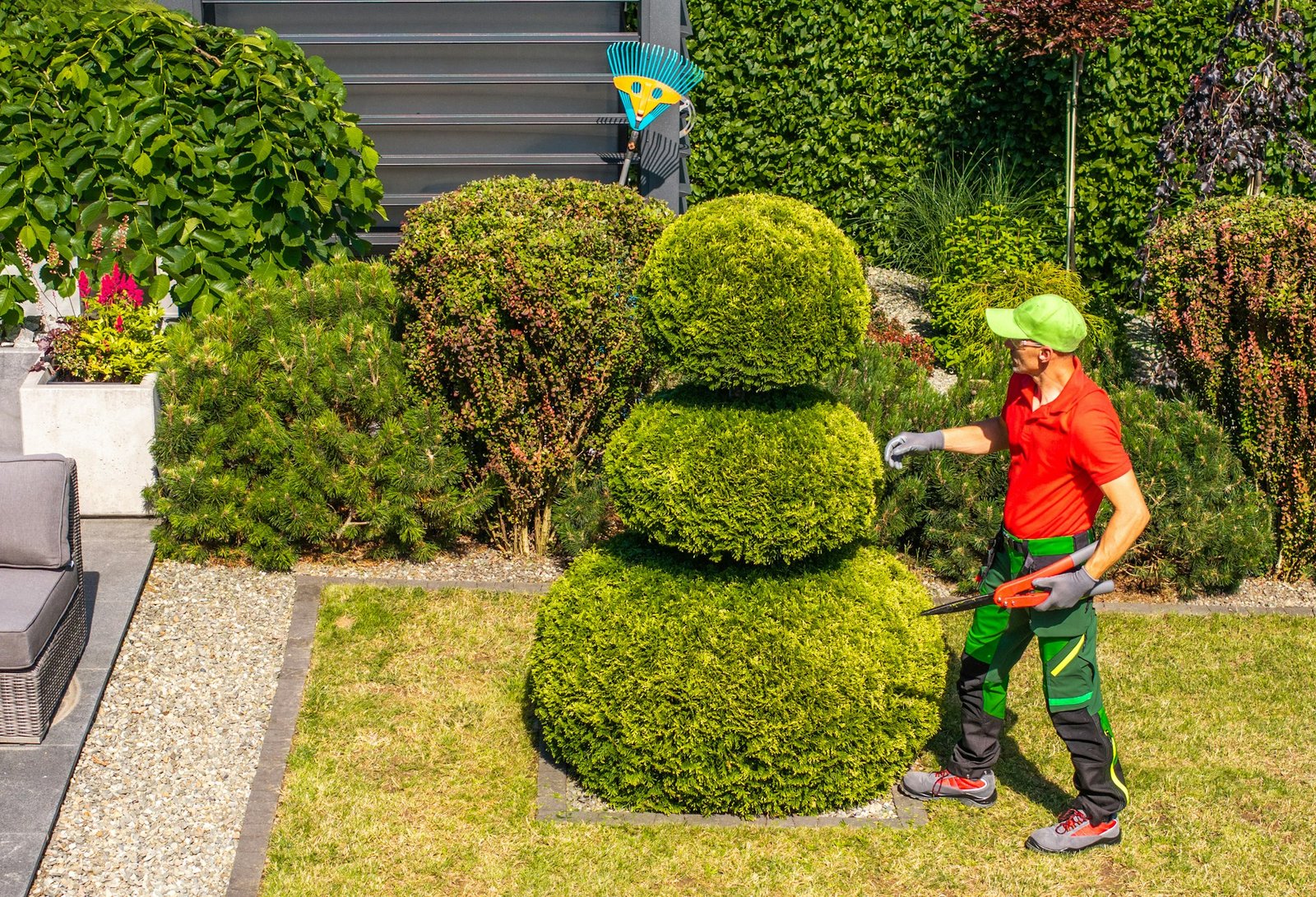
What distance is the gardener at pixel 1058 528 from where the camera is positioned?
4.20 metres

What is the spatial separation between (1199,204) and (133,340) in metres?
6.04

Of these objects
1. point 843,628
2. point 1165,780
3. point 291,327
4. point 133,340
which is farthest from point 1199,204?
point 133,340

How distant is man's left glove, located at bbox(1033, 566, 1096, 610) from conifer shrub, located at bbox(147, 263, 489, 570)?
319cm

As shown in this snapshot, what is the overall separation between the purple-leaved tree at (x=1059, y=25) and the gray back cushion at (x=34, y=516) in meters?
7.00

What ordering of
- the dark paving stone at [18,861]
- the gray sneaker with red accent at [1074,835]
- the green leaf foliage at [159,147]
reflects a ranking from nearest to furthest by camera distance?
1. the dark paving stone at [18,861]
2. the gray sneaker with red accent at [1074,835]
3. the green leaf foliage at [159,147]

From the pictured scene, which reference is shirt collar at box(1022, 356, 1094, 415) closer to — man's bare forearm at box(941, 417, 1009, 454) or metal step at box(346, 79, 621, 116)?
man's bare forearm at box(941, 417, 1009, 454)

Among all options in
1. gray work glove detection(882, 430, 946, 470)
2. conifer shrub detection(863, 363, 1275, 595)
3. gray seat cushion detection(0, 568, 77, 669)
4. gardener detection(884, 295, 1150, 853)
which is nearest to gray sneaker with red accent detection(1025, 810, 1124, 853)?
gardener detection(884, 295, 1150, 853)

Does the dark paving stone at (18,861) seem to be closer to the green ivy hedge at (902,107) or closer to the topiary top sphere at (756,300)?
the topiary top sphere at (756,300)

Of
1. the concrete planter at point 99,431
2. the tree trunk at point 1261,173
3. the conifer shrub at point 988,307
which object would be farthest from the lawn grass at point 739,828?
the tree trunk at point 1261,173

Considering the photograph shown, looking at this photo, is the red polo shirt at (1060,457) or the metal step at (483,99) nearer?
the red polo shirt at (1060,457)

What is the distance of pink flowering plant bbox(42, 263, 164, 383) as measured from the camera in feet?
21.7

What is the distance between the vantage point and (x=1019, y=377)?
4500 mm

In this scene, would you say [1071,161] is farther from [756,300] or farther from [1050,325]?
[756,300]

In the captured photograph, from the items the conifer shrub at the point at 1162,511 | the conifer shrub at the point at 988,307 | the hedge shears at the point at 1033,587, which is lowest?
the conifer shrub at the point at 1162,511
